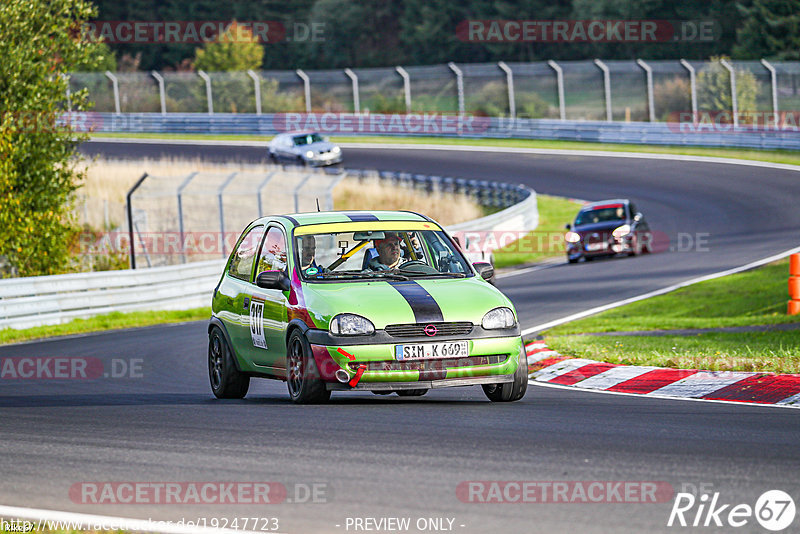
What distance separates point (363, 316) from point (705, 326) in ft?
26.7

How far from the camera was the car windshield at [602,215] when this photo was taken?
27.9m

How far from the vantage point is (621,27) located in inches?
2921

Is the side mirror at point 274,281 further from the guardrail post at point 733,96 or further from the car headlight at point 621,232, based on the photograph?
the guardrail post at point 733,96

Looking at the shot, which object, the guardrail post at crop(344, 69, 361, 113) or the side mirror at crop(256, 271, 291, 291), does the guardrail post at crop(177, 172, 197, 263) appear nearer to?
the side mirror at crop(256, 271, 291, 291)

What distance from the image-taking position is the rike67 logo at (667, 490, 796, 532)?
5312 mm

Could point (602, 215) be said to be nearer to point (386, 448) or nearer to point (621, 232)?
point (621, 232)

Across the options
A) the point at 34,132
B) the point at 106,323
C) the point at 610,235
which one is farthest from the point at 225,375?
the point at 610,235

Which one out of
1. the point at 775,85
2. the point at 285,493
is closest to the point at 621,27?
the point at 775,85

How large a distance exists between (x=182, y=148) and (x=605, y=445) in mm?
49579

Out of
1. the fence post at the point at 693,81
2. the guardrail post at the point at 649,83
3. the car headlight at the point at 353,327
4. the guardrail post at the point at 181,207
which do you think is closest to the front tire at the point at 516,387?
the car headlight at the point at 353,327

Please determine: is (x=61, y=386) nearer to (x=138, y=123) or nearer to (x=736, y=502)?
(x=736, y=502)

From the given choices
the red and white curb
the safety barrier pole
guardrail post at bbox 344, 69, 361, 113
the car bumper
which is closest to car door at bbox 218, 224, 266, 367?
the car bumper

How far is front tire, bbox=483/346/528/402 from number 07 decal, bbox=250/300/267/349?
6.66 feet

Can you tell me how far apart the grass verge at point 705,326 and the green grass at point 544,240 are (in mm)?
8551
